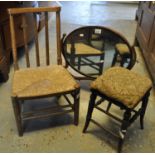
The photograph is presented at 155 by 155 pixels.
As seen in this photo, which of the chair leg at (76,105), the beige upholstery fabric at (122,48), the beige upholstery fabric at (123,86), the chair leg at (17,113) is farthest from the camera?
the beige upholstery fabric at (122,48)

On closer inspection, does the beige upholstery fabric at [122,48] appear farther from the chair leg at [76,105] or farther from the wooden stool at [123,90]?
the chair leg at [76,105]

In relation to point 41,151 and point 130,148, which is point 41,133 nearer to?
point 41,151

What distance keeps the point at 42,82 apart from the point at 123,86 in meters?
0.57

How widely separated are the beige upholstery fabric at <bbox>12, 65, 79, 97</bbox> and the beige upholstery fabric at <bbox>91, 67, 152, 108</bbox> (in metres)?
0.21

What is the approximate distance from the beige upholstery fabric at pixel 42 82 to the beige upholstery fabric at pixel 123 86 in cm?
21

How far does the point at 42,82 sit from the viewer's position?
142 cm

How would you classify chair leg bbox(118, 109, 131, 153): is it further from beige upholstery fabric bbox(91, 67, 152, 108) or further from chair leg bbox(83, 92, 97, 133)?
chair leg bbox(83, 92, 97, 133)

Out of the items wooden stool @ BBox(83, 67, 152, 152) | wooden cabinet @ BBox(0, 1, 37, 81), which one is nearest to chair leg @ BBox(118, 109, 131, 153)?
wooden stool @ BBox(83, 67, 152, 152)

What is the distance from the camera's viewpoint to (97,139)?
1.49 metres

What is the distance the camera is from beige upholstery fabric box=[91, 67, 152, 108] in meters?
1.20

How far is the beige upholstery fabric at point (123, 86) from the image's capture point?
1.20m

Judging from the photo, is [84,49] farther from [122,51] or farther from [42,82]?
[42,82]

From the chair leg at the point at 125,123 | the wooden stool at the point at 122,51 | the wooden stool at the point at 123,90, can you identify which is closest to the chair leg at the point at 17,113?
the wooden stool at the point at 123,90

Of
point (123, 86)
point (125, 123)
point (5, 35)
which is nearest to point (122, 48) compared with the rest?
point (123, 86)
